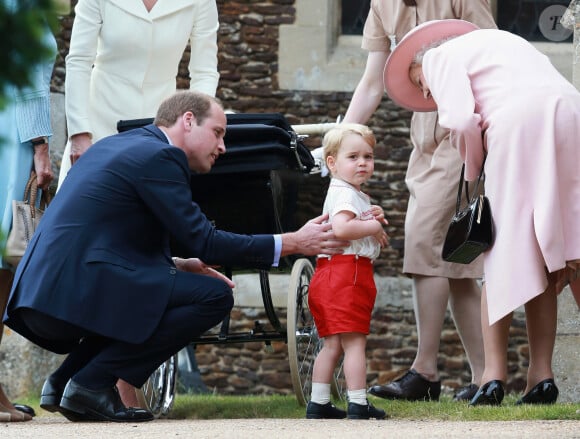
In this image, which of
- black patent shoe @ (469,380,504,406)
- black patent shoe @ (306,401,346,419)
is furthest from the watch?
black patent shoe @ (469,380,504,406)

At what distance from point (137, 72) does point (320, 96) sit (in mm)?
4617

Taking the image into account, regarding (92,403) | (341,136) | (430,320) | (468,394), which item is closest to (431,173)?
(430,320)

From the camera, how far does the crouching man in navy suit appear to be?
436 cm

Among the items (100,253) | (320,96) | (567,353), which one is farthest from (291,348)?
(320,96)

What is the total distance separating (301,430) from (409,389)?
1.77 m

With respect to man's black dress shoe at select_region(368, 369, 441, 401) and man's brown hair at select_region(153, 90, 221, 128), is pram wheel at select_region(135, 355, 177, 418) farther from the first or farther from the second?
man's brown hair at select_region(153, 90, 221, 128)

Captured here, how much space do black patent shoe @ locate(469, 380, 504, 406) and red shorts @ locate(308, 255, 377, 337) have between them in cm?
55

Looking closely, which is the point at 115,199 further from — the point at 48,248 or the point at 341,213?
the point at 341,213

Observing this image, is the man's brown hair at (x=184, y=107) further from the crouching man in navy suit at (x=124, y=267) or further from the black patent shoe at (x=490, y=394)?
the black patent shoe at (x=490, y=394)

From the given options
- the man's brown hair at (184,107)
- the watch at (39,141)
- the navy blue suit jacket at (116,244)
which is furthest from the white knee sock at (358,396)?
the watch at (39,141)

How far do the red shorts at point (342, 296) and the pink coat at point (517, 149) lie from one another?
52 centimetres

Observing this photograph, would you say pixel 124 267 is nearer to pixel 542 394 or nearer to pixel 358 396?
pixel 358 396

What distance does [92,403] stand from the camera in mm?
4410

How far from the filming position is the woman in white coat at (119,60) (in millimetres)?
5328
